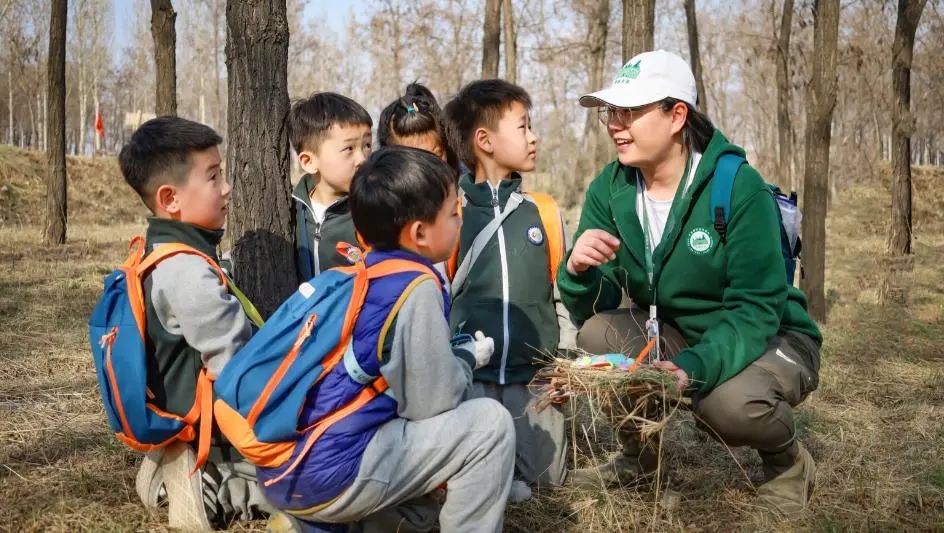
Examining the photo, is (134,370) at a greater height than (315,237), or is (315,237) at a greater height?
(315,237)

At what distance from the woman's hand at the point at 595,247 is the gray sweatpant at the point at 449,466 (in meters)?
0.78

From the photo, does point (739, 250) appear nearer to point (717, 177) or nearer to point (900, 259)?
point (717, 177)

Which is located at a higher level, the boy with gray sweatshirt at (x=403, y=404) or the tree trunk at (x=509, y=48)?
the tree trunk at (x=509, y=48)

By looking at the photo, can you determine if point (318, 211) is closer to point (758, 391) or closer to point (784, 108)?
point (758, 391)

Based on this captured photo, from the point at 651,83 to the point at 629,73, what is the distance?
12 cm

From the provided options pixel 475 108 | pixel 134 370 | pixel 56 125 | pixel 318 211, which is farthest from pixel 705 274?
pixel 56 125

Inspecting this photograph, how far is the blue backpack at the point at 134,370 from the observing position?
255 centimetres

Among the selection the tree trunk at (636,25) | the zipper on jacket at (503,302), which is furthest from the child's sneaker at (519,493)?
the tree trunk at (636,25)

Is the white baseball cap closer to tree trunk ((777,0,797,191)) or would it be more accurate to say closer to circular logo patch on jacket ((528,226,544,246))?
circular logo patch on jacket ((528,226,544,246))

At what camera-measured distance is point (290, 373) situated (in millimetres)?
2250

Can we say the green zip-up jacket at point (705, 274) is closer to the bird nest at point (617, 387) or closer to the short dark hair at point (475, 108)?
the bird nest at point (617, 387)

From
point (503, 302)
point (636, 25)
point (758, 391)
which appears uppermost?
point (636, 25)

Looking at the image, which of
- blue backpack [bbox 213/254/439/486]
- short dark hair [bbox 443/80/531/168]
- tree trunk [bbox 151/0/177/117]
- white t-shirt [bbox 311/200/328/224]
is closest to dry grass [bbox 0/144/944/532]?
blue backpack [bbox 213/254/439/486]

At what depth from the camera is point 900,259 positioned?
361 inches
